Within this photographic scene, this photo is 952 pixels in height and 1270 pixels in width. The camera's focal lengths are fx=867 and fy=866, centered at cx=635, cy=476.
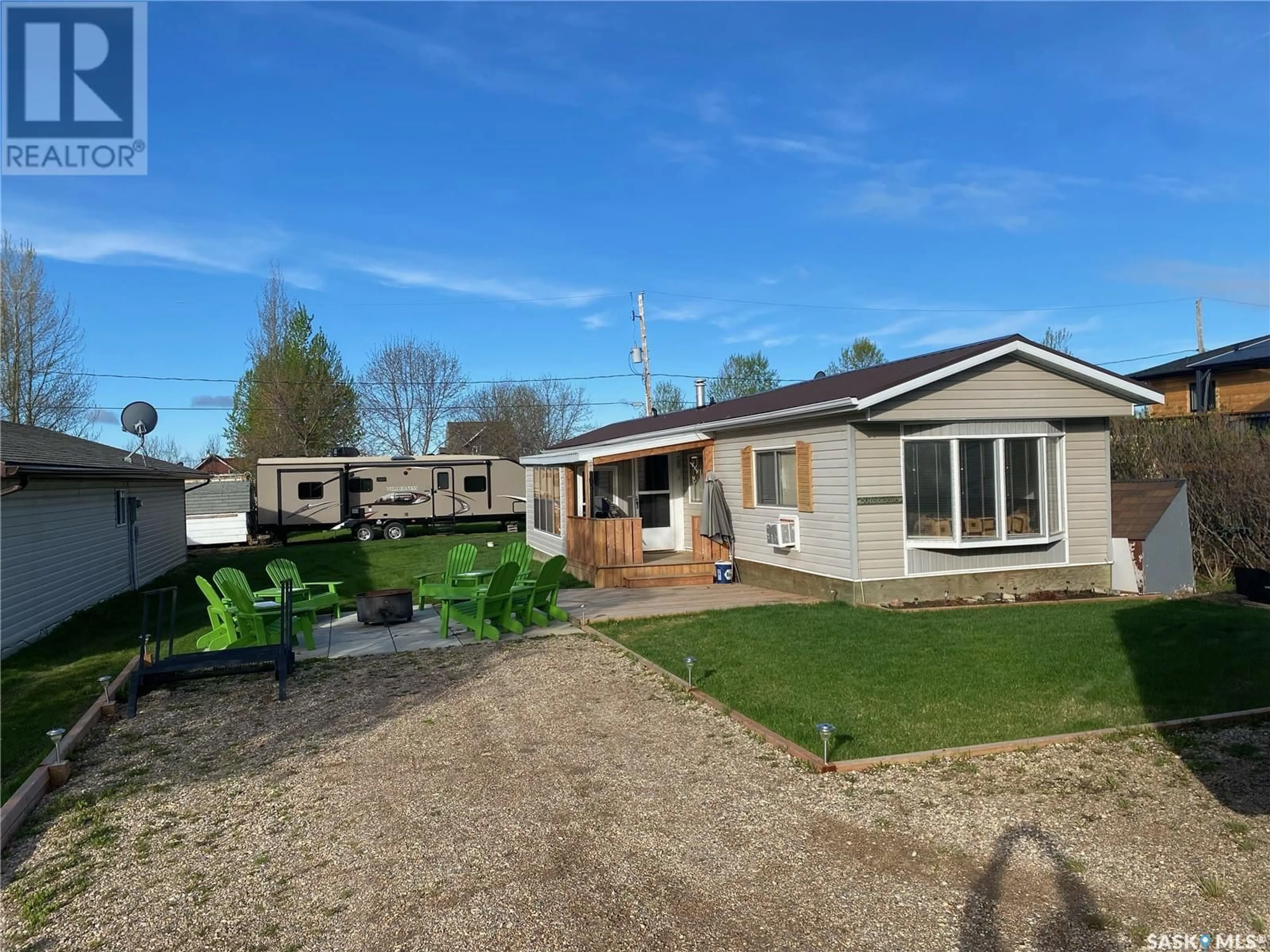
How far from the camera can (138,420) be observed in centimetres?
2030

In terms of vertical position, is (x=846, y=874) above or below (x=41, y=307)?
below

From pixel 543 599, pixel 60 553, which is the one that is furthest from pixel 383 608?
pixel 60 553

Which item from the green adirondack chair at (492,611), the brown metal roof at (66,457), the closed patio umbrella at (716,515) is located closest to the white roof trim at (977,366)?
the closed patio umbrella at (716,515)

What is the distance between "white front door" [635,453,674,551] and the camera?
673 inches

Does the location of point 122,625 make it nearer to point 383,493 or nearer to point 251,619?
point 251,619

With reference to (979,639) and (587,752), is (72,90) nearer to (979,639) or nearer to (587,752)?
(587,752)

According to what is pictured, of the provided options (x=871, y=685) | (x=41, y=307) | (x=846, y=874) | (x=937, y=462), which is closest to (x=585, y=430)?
(x=41, y=307)

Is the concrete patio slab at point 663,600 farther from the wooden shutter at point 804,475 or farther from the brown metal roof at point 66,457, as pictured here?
the brown metal roof at point 66,457

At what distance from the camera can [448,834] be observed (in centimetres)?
455

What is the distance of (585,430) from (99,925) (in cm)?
4168

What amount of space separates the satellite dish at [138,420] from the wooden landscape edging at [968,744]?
18305 mm

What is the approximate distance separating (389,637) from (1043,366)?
30.3ft

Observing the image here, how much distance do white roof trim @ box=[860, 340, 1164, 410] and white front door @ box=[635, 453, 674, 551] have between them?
679 centimetres

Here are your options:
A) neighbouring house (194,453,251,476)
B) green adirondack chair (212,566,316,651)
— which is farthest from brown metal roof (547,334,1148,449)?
neighbouring house (194,453,251,476)
